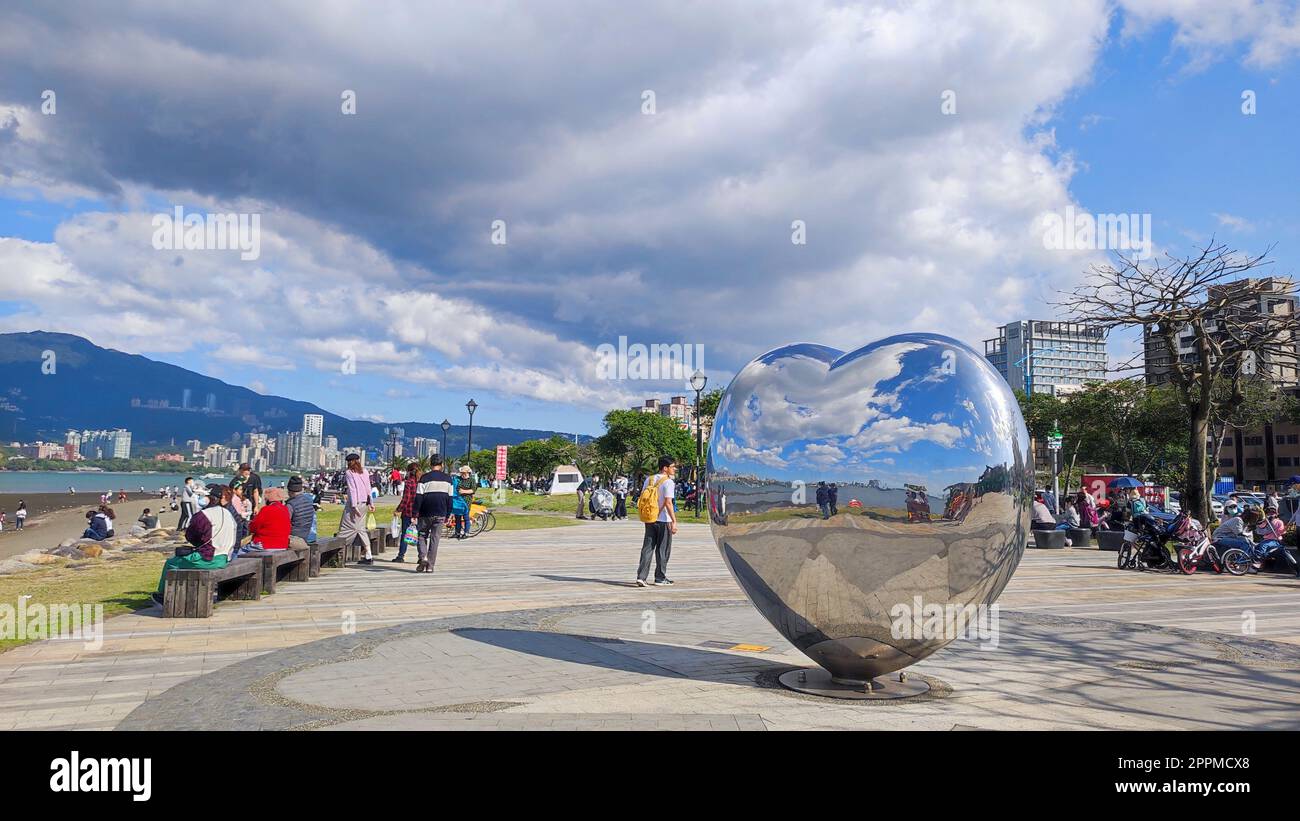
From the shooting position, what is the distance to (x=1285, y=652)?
822 cm

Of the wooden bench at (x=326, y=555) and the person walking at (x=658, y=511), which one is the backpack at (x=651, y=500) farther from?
the wooden bench at (x=326, y=555)

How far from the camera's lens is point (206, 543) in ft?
33.3

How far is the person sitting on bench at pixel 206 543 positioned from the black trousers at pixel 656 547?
229 inches

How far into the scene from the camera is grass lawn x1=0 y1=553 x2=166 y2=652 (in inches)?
428

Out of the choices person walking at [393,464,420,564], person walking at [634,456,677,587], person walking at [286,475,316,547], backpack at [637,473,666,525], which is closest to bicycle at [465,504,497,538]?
person walking at [393,464,420,564]

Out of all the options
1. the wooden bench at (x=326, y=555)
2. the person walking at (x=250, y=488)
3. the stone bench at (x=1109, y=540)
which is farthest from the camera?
the stone bench at (x=1109, y=540)

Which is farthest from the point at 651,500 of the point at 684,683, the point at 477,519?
the point at 477,519

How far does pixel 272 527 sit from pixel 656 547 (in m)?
5.93

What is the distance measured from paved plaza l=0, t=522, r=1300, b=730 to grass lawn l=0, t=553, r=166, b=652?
1455 millimetres

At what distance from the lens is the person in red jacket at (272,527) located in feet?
40.4

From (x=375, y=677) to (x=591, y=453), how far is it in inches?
4485

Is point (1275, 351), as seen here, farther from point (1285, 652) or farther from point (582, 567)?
point (582, 567)
